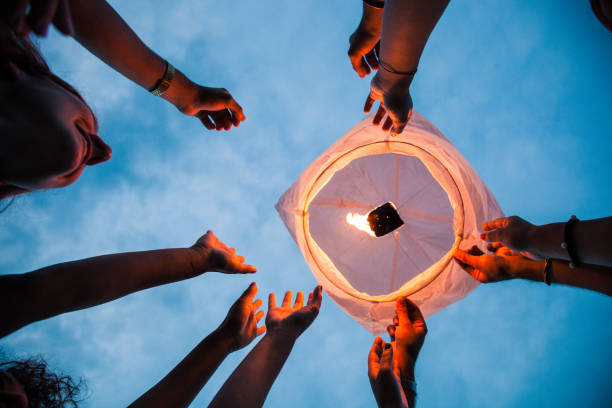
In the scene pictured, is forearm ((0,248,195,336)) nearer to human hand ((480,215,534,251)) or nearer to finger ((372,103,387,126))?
finger ((372,103,387,126))

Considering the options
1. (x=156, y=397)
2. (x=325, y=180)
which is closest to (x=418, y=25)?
(x=325, y=180)

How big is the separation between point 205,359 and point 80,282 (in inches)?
26.7

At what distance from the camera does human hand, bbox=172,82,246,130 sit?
153 centimetres

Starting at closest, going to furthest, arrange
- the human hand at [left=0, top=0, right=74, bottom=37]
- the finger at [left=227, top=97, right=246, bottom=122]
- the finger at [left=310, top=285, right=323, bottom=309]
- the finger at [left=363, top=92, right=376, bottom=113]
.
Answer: the human hand at [left=0, top=0, right=74, bottom=37] → the finger at [left=363, top=92, right=376, bottom=113] → the finger at [left=310, top=285, right=323, bottom=309] → the finger at [left=227, top=97, right=246, bottom=122]

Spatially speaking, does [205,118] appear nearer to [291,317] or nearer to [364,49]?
[364,49]

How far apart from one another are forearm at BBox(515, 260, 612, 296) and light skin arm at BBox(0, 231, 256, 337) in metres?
1.70

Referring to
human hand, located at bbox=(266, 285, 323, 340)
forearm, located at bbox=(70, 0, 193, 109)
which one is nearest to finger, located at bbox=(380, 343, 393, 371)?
Answer: human hand, located at bbox=(266, 285, 323, 340)

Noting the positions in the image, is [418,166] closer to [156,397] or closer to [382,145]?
[382,145]

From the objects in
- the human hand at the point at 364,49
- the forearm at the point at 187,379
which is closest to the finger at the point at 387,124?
the human hand at the point at 364,49

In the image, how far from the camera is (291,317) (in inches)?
58.3

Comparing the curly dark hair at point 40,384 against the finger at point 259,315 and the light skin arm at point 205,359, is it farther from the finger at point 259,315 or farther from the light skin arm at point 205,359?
the finger at point 259,315

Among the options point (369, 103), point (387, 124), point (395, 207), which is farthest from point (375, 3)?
point (395, 207)

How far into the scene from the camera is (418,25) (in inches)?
35.1

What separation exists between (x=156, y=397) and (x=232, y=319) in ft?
1.55
